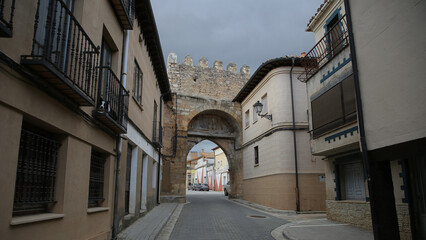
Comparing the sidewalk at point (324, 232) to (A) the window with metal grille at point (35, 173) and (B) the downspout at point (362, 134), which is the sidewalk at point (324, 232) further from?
(A) the window with metal grille at point (35, 173)

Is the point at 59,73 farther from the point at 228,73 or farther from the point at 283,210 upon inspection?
the point at 228,73

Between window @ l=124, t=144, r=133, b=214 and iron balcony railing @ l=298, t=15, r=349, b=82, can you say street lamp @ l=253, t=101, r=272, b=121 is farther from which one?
window @ l=124, t=144, r=133, b=214

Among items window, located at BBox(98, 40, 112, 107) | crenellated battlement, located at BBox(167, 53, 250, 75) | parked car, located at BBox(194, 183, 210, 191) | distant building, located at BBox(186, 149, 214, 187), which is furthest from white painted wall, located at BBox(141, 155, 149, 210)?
distant building, located at BBox(186, 149, 214, 187)

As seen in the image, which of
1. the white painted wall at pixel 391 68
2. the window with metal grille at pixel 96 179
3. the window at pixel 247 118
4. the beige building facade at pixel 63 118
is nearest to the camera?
the beige building facade at pixel 63 118

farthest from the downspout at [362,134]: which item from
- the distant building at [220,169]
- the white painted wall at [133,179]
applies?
the distant building at [220,169]

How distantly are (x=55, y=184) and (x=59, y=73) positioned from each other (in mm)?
1814

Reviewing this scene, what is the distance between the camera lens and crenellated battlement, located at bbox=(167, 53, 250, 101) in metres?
21.0

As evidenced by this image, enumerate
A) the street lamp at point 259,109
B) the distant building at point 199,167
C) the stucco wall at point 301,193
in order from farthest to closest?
the distant building at point 199,167
the street lamp at point 259,109
the stucco wall at point 301,193

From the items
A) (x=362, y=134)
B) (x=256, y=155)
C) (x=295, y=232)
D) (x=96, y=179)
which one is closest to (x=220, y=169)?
(x=256, y=155)

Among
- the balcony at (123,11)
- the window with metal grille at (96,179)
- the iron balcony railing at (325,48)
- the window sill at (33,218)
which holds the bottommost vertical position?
the window sill at (33,218)

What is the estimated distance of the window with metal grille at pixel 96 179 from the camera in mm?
6078

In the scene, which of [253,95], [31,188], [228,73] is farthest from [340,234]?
[228,73]

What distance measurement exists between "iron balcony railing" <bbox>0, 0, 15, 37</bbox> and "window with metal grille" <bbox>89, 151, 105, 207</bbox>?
3.48m

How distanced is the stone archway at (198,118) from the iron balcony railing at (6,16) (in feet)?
53.3
